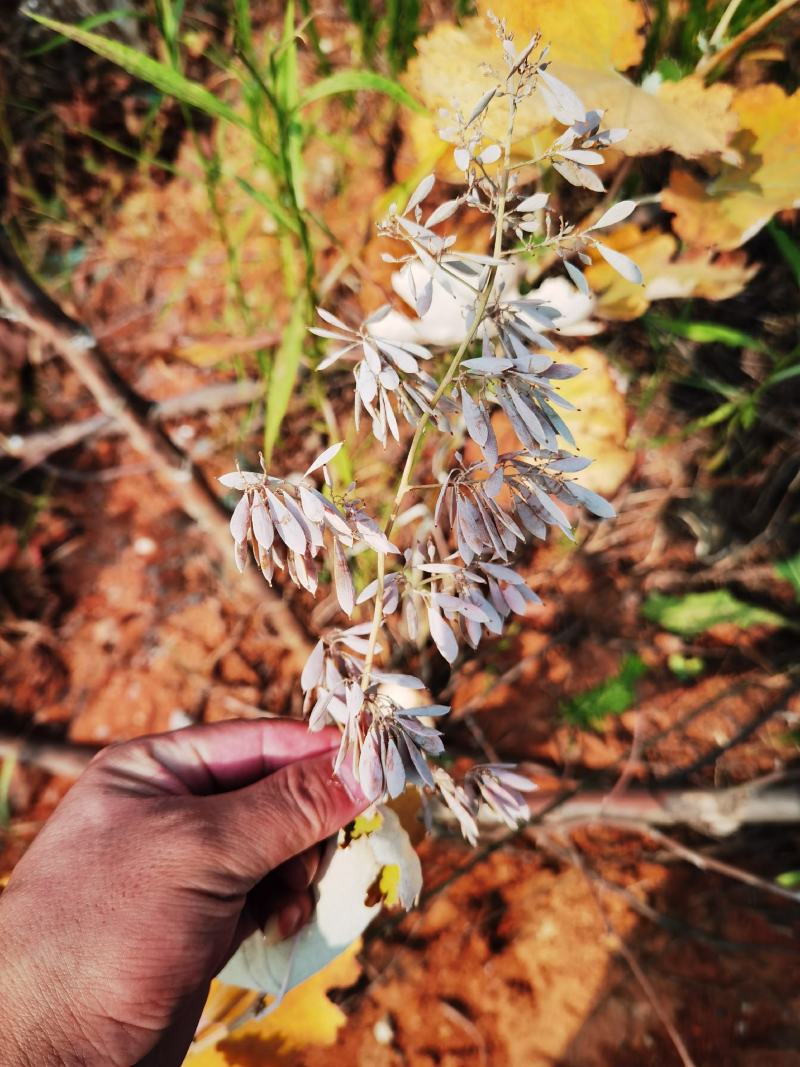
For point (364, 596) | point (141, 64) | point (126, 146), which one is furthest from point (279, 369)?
point (126, 146)

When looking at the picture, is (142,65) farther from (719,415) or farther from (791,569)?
(791,569)

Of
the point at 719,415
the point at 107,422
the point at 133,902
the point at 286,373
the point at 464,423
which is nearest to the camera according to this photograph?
the point at 464,423

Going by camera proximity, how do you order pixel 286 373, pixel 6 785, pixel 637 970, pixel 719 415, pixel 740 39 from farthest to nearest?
pixel 6 785
pixel 719 415
pixel 637 970
pixel 286 373
pixel 740 39

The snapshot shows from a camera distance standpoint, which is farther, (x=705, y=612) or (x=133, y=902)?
(x=705, y=612)

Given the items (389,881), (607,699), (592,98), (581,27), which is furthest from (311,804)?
(581,27)

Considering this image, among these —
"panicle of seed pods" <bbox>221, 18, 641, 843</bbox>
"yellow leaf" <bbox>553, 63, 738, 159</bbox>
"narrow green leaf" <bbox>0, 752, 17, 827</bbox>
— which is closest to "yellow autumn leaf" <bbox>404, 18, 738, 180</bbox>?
"yellow leaf" <bbox>553, 63, 738, 159</bbox>

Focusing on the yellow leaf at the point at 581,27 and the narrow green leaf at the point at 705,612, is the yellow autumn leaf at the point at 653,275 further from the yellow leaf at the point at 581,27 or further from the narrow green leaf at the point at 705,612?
the narrow green leaf at the point at 705,612
